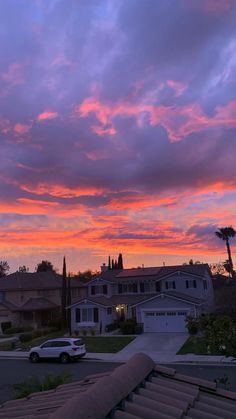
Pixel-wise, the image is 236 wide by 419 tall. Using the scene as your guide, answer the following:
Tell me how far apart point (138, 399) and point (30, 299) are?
5608 cm

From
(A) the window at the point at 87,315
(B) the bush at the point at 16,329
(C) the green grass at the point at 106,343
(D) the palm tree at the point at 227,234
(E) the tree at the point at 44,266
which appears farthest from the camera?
(E) the tree at the point at 44,266

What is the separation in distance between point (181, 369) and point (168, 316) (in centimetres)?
2031

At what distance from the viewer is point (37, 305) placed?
56.5m

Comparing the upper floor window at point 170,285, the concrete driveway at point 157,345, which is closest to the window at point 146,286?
the upper floor window at point 170,285

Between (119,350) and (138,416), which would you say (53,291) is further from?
(138,416)

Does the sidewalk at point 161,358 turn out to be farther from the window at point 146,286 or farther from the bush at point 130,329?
the window at point 146,286

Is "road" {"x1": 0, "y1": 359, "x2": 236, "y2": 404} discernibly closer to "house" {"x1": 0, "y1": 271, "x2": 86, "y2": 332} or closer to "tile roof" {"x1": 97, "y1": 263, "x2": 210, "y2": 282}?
"tile roof" {"x1": 97, "y1": 263, "x2": 210, "y2": 282}

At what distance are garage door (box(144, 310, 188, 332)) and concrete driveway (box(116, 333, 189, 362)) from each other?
6.77 feet

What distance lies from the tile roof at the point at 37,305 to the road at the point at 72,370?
23.7 meters

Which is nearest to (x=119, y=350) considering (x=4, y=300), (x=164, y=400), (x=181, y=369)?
(x=181, y=369)

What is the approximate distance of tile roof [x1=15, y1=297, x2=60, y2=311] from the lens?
182ft

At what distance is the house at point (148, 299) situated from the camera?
4622 cm

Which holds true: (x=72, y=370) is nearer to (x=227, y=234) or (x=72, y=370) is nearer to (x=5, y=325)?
(x=5, y=325)

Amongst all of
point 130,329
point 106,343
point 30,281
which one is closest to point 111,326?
point 130,329
